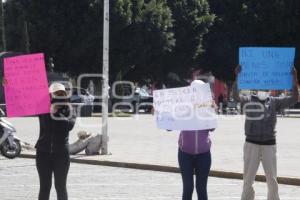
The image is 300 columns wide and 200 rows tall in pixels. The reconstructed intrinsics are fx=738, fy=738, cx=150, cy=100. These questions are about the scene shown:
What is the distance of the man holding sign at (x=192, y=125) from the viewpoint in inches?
352

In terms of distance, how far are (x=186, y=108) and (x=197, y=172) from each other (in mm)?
803

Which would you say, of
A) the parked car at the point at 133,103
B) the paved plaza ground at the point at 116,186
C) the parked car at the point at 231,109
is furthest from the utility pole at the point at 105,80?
the parked car at the point at 133,103

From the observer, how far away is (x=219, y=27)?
5888 centimetres

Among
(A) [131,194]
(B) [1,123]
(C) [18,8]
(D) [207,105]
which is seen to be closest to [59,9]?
(C) [18,8]

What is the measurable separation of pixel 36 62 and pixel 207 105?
2396mm

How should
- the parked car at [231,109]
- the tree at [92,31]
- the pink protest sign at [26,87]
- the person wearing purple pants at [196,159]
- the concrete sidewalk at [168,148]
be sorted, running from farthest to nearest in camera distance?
the parked car at [231,109], the tree at [92,31], the concrete sidewalk at [168,148], the pink protest sign at [26,87], the person wearing purple pants at [196,159]

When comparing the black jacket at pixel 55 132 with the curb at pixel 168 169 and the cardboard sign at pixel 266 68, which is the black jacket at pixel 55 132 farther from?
the curb at pixel 168 169

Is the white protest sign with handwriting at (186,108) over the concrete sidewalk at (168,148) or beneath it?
over

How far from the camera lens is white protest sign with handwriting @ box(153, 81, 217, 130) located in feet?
29.4

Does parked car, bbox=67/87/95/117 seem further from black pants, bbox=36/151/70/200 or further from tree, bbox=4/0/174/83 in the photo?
black pants, bbox=36/151/70/200

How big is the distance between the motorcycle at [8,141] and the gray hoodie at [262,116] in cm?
946

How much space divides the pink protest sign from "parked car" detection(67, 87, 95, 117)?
27.6 m

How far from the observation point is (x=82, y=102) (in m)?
43.8

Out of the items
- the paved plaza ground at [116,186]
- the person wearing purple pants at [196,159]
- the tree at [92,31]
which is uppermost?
the tree at [92,31]
